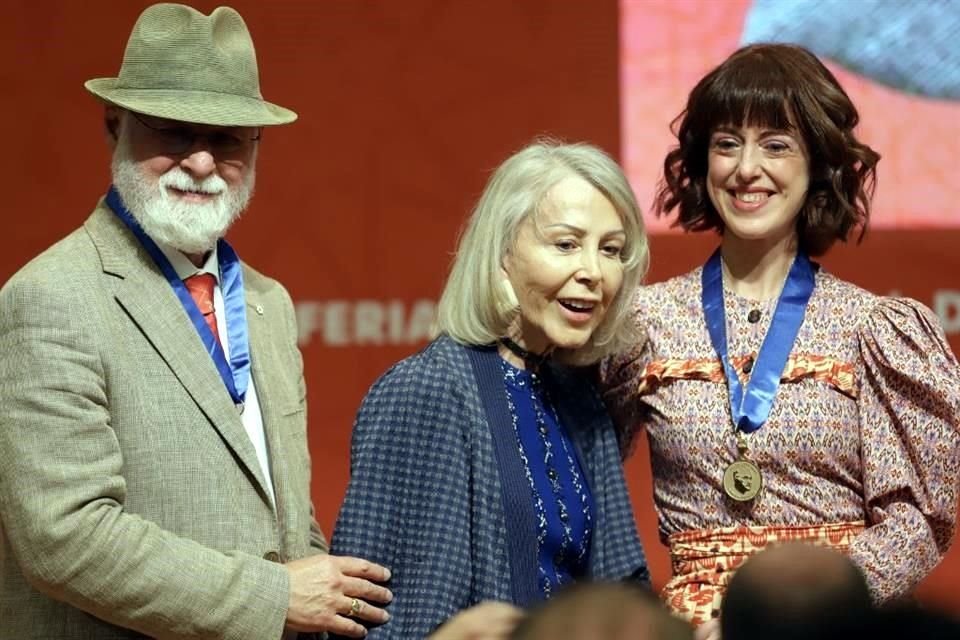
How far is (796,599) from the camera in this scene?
4.37 ft

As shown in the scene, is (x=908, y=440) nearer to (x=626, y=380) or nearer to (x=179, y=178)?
(x=626, y=380)

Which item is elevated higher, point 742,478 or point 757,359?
point 757,359

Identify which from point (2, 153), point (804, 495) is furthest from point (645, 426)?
point (2, 153)

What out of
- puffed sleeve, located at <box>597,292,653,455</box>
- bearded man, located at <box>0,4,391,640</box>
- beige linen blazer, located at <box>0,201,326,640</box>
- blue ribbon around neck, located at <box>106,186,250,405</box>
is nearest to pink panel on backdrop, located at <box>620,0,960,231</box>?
puffed sleeve, located at <box>597,292,653,455</box>

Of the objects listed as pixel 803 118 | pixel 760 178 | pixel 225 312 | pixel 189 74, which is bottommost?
pixel 225 312

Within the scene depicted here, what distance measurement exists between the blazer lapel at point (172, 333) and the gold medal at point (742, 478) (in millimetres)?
799

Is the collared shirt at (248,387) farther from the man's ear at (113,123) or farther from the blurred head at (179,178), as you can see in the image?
the man's ear at (113,123)

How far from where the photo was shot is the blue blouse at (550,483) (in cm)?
266

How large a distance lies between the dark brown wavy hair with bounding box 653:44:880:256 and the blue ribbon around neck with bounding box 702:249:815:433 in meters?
0.10

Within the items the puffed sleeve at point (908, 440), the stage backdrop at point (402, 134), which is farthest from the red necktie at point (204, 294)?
the stage backdrop at point (402, 134)

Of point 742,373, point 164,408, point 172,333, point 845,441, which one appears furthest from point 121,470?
point 845,441

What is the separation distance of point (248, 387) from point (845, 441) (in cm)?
102

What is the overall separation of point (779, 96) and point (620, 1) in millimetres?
1575

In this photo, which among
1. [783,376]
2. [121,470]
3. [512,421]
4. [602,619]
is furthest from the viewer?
[783,376]
